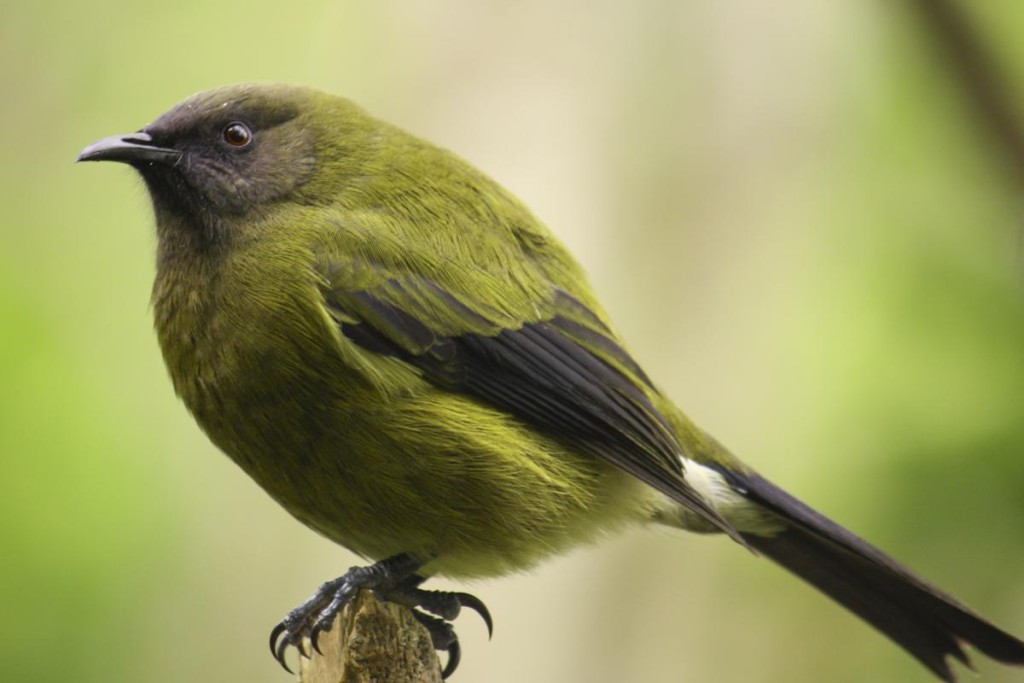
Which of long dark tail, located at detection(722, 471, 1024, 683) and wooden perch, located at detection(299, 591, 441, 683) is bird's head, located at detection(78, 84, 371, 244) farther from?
long dark tail, located at detection(722, 471, 1024, 683)

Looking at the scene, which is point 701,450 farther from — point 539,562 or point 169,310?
point 169,310

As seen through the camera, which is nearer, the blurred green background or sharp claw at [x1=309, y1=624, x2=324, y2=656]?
sharp claw at [x1=309, y1=624, x2=324, y2=656]

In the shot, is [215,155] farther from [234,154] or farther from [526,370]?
[526,370]

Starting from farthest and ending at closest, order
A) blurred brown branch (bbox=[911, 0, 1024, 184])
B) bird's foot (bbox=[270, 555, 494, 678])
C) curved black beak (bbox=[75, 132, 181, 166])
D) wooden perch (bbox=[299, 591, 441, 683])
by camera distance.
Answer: curved black beak (bbox=[75, 132, 181, 166]) < bird's foot (bbox=[270, 555, 494, 678]) < wooden perch (bbox=[299, 591, 441, 683]) < blurred brown branch (bbox=[911, 0, 1024, 184])

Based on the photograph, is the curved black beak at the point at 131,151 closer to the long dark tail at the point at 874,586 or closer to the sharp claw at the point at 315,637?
the sharp claw at the point at 315,637

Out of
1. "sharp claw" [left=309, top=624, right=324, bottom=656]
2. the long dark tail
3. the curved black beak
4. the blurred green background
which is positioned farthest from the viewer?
the blurred green background

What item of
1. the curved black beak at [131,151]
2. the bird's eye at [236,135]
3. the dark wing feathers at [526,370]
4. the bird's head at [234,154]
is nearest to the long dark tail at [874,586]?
the dark wing feathers at [526,370]

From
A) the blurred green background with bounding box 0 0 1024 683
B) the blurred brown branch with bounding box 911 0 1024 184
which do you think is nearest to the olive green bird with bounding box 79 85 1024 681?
the blurred green background with bounding box 0 0 1024 683
